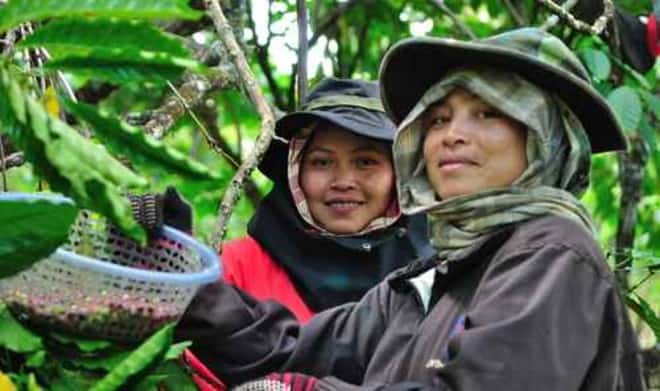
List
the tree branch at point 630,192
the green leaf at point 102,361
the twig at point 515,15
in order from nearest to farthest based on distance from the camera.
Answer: the green leaf at point 102,361, the tree branch at point 630,192, the twig at point 515,15

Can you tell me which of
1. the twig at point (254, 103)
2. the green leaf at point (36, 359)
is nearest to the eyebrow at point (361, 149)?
the twig at point (254, 103)

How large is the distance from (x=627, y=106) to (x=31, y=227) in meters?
2.45

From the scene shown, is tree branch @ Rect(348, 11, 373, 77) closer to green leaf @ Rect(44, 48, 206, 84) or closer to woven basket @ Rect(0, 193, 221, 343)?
woven basket @ Rect(0, 193, 221, 343)

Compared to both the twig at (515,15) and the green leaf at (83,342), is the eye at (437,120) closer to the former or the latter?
the green leaf at (83,342)

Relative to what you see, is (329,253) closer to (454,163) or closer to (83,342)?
(454,163)

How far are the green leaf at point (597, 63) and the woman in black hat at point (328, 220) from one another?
23.6 inches

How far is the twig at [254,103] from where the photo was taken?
212 cm

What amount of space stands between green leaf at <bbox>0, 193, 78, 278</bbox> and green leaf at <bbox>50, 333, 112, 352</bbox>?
0.42m

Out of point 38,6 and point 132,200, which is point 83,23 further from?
point 132,200

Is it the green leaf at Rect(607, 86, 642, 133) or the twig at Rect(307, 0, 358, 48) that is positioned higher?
the twig at Rect(307, 0, 358, 48)

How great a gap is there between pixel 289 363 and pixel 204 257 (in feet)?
1.71

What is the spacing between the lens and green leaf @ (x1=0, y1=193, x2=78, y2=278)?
4.12 feet

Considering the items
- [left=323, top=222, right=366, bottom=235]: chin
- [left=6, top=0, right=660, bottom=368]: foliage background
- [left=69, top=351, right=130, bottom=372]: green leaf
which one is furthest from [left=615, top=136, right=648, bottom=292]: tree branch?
[left=69, top=351, right=130, bottom=372]: green leaf

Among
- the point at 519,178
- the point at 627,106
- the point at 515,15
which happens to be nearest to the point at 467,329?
the point at 519,178
